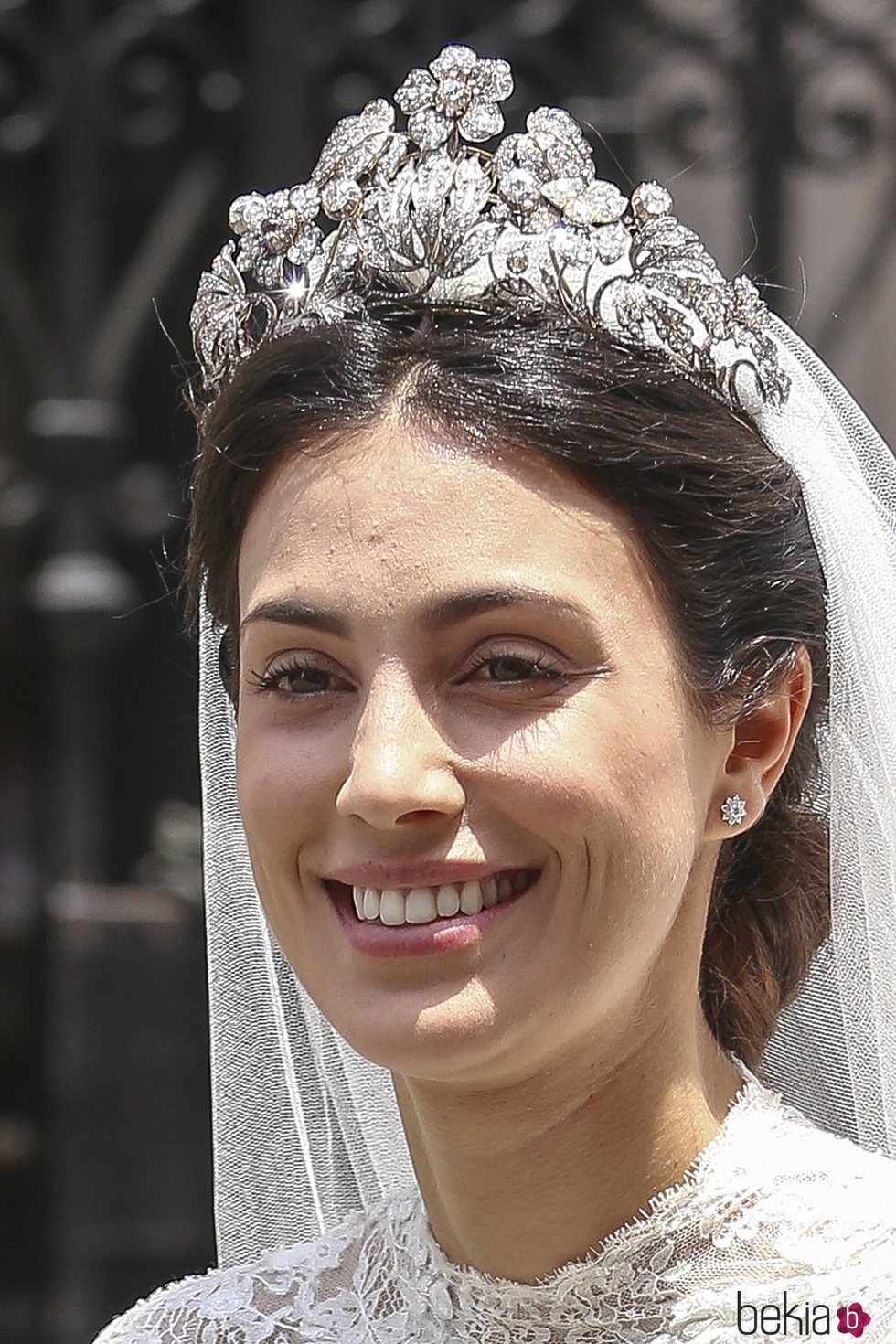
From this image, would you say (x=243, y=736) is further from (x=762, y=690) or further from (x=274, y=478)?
(x=762, y=690)

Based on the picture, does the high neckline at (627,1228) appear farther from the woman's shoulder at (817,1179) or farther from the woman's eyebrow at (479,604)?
the woman's eyebrow at (479,604)

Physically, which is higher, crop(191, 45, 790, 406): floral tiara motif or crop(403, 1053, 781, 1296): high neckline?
crop(191, 45, 790, 406): floral tiara motif

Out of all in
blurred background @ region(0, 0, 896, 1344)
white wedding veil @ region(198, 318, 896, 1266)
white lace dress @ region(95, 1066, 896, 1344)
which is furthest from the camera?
blurred background @ region(0, 0, 896, 1344)

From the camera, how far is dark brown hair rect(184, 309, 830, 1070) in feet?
5.54

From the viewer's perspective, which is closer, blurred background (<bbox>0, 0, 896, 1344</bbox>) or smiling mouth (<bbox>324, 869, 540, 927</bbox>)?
smiling mouth (<bbox>324, 869, 540, 927</bbox>)

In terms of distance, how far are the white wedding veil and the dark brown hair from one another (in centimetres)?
A: 4

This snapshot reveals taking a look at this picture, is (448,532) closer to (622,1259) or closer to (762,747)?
(762,747)

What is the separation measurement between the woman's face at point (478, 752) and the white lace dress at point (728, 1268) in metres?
0.18

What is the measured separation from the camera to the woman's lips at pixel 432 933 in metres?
1.64

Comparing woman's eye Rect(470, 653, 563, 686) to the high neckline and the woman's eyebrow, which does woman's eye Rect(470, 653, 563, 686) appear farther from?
the high neckline

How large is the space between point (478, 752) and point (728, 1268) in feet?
1.53

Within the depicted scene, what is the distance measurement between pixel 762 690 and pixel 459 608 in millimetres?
304

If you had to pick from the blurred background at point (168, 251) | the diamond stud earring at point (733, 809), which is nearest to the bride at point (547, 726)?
the diamond stud earring at point (733, 809)

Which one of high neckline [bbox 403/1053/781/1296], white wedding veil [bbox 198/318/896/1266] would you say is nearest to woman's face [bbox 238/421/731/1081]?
high neckline [bbox 403/1053/781/1296]
